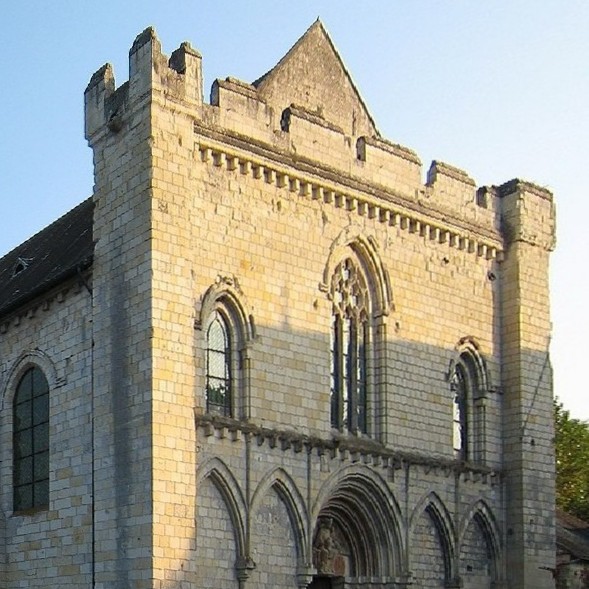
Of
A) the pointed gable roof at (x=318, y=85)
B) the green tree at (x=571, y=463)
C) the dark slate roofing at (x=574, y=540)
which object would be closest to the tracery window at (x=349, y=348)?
the pointed gable roof at (x=318, y=85)

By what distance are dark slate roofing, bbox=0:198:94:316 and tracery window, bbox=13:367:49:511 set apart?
1.57m

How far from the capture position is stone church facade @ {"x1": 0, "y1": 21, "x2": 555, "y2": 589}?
1825cm

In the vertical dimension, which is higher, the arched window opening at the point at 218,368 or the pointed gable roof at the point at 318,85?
the pointed gable roof at the point at 318,85

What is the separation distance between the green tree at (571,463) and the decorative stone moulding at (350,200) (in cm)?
1817

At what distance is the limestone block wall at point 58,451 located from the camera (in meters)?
19.1

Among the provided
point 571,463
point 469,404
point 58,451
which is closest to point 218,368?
point 58,451

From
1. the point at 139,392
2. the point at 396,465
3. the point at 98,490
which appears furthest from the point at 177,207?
the point at 396,465

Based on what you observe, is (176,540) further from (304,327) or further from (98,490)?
(304,327)

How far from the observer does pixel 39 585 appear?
20078 millimetres

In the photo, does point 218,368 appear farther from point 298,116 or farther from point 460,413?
point 460,413

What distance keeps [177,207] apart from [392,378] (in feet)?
19.2

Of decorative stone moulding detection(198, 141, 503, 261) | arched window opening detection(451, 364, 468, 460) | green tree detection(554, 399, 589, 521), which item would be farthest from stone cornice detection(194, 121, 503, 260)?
green tree detection(554, 399, 589, 521)

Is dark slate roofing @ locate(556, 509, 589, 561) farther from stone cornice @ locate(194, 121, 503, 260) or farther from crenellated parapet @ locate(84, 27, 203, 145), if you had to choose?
crenellated parapet @ locate(84, 27, 203, 145)

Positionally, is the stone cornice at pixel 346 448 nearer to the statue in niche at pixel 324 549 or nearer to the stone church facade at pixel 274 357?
the stone church facade at pixel 274 357
